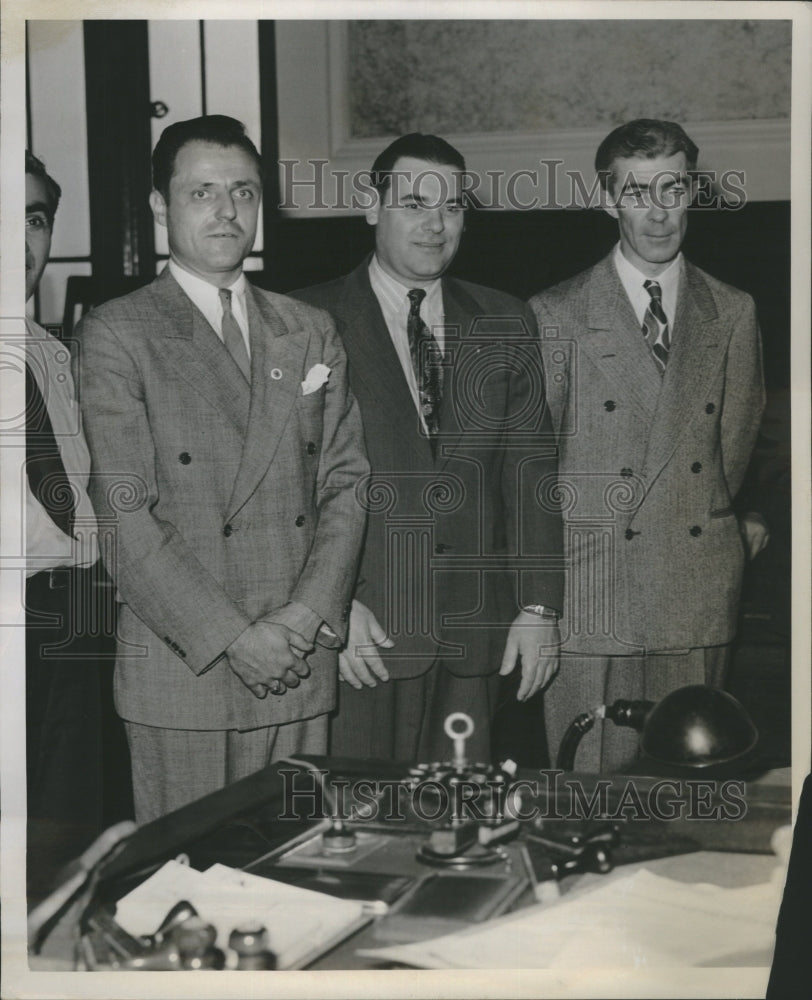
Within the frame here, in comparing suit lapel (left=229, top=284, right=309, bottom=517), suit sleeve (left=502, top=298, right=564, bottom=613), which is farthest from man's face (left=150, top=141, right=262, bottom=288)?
suit sleeve (left=502, top=298, right=564, bottom=613)

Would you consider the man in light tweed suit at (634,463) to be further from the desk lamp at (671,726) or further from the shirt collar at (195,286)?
the shirt collar at (195,286)

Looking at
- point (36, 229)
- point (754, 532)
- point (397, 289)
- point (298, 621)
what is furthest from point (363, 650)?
point (36, 229)

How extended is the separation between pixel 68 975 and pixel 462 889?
2.61 ft

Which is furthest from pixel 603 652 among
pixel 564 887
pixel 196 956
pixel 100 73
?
pixel 100 73

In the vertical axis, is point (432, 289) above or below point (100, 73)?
below

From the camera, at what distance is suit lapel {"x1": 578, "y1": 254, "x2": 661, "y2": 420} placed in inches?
92.3

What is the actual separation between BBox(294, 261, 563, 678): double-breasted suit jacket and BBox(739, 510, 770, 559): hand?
394 millimetres

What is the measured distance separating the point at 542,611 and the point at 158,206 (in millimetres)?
1092

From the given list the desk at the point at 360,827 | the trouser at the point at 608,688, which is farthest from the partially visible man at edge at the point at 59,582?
the trouser at the point at 608,688

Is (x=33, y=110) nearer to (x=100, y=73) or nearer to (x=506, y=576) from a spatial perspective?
(x=100, y=73)

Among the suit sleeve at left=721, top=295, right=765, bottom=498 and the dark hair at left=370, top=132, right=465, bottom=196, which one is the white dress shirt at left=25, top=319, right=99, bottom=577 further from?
the suit sleeve at left=721, top=295, right=765, bottom=498

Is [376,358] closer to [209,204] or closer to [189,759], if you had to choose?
[209,204]

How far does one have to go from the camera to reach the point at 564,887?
2314mm

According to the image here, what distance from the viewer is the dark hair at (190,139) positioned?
89.7 inches
